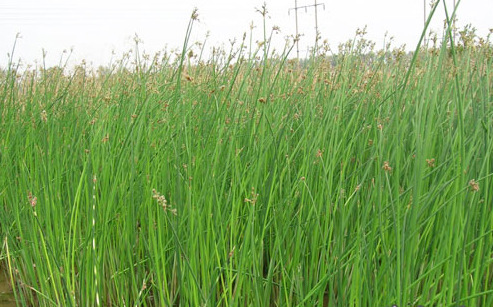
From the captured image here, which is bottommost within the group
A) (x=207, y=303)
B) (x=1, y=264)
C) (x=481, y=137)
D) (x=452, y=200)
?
(x=1, y=264)

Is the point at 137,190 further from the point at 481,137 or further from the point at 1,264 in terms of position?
the point at 481,137

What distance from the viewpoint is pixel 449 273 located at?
115 centimetres

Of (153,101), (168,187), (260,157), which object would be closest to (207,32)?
(153,101)

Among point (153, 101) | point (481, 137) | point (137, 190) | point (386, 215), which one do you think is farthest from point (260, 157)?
point (153, 101)

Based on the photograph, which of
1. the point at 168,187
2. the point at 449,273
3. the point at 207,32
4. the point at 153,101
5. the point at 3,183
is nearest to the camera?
the point at 449,273

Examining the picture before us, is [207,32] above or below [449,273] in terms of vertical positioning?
above

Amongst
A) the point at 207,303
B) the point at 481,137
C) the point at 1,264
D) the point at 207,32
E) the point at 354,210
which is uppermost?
the point at 207,32

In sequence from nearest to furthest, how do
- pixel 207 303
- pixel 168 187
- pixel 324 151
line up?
pixel 207 303 < pixel 324 151 < pixel 168 187

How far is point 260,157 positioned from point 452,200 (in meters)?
0.63

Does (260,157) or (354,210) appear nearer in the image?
(260,157)

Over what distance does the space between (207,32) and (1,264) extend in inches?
65.4

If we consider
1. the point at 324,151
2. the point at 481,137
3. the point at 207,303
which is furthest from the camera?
the point at 324,151

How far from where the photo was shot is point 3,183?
2273 millimetres

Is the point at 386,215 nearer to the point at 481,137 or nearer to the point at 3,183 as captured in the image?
the point at 481,137
